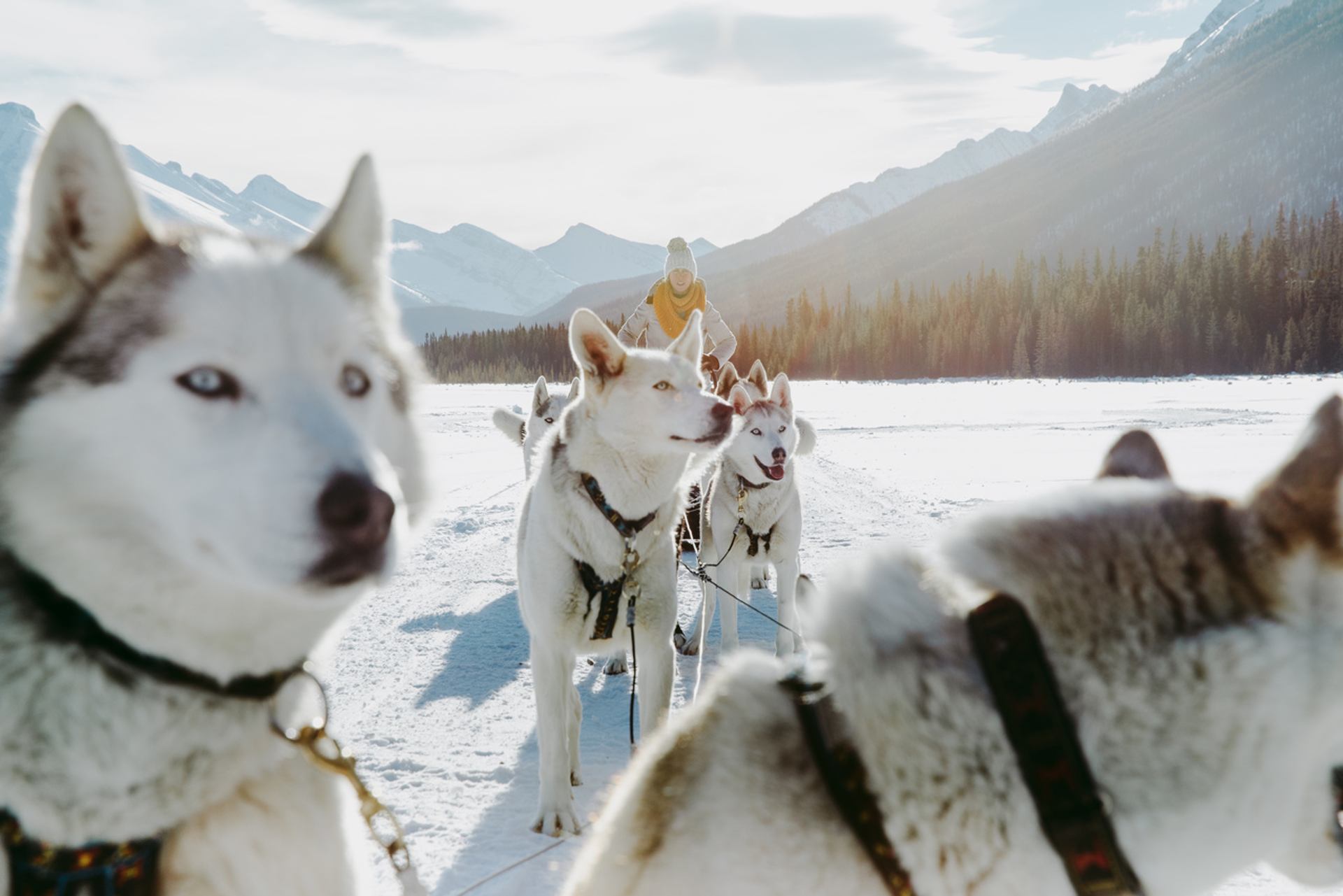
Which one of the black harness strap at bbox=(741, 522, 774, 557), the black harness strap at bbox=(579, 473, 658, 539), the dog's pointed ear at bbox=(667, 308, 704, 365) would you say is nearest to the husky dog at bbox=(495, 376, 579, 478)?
the black harness strap at bbox=(741, 522, 774, 557)

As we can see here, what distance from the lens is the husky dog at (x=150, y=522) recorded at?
1.19 metres

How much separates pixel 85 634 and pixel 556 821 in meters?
2.29

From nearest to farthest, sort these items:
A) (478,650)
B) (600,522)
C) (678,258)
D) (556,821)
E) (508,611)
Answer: (556,821)
(600,522)
(478,650)
(508,611)
(678,258)

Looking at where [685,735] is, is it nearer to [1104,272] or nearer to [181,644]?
[181,644]

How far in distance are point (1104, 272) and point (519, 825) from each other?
8743 cm

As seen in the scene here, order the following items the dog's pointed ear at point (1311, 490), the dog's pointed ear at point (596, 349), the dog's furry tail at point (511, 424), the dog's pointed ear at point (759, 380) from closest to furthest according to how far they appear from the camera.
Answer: the dog's pointed ear at point (1311, 490) < the dog's pointed ear at point (596, 349) < the dog's pointed ear at point (759, 380) < the dog's furry tail at point (511, 424)

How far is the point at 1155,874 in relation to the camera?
119 centimetres

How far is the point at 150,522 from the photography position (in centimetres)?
123

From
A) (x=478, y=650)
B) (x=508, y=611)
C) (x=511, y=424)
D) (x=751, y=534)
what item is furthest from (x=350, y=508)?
(x=511, y=424)

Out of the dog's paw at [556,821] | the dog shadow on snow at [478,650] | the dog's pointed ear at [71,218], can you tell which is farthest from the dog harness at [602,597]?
the dog's pointed ear at [71,218]

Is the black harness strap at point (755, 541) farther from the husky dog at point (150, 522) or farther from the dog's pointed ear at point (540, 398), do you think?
the husky dog at point (150, 522)

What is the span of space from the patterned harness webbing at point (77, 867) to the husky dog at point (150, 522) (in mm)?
14

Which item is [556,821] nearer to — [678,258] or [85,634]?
[85,634]

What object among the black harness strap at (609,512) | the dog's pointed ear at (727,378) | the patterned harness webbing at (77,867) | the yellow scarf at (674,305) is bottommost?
the patterned harness webbing at (77,867)
